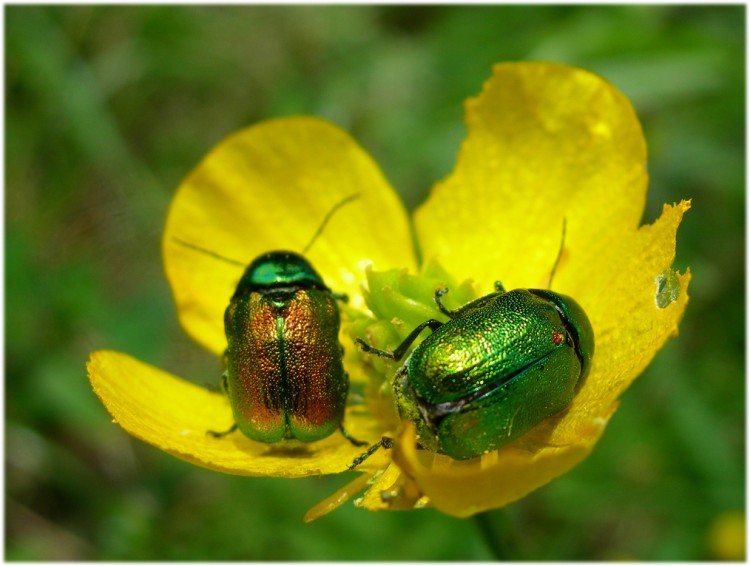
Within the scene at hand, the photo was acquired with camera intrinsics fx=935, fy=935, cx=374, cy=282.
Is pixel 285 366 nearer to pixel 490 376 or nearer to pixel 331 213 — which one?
pixel 490 376

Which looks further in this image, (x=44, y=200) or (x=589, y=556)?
(x=44, y=200)

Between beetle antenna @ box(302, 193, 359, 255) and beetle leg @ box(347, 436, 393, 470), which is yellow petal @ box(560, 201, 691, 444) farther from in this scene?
beetle antenna @ box(302, 193, 359, 255)

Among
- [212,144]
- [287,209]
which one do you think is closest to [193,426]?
[287,209]

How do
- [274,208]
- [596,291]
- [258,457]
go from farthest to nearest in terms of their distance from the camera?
[274,208] → [596,291] → [258,457]

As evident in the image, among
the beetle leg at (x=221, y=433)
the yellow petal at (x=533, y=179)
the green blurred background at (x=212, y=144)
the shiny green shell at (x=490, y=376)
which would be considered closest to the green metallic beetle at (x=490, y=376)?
the shiny green shell at (x=490, y=376)

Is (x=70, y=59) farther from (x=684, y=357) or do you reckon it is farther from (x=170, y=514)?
(x=684, y=357)

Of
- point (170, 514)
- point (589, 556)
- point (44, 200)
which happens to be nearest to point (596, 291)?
point (589, 556)
